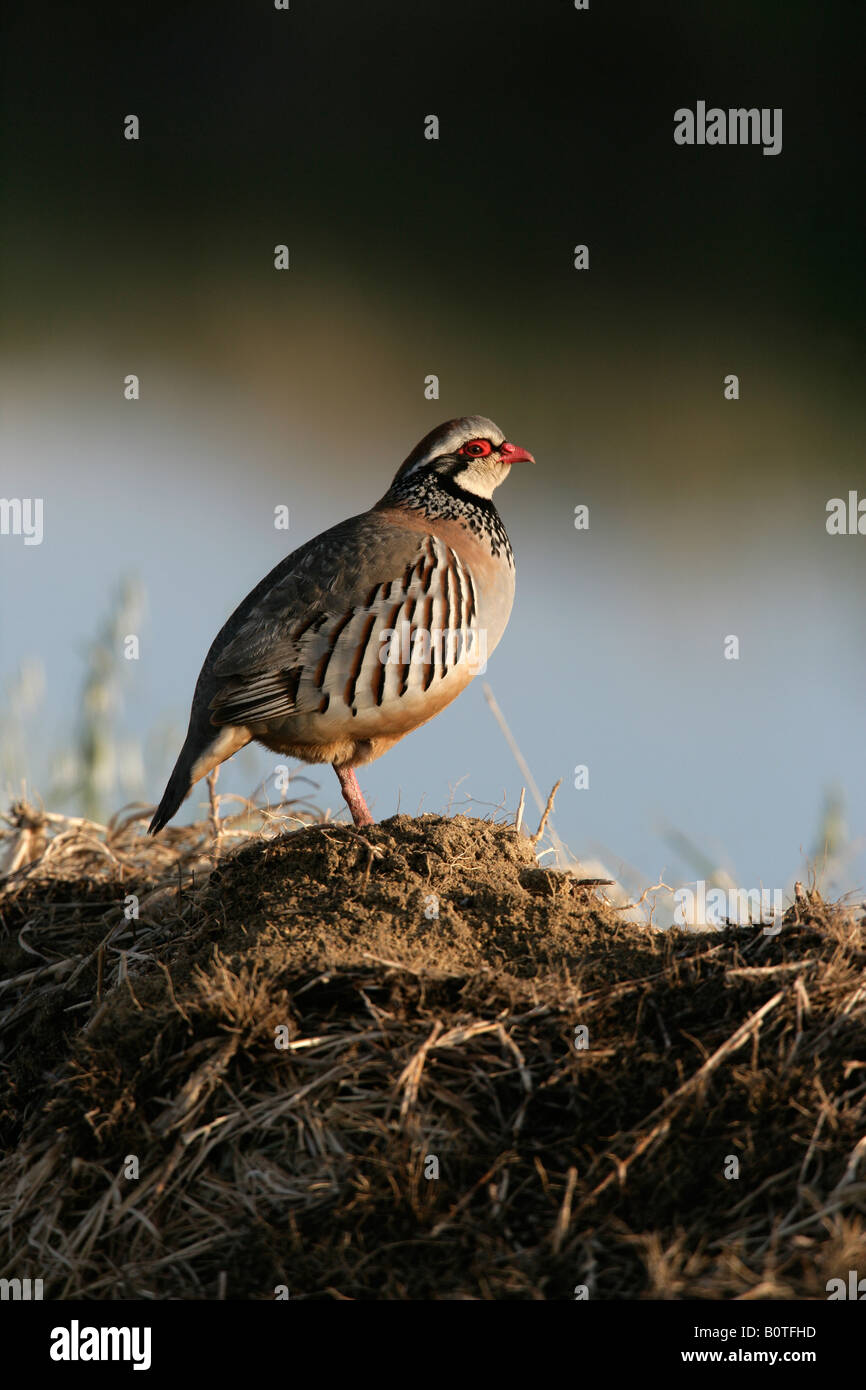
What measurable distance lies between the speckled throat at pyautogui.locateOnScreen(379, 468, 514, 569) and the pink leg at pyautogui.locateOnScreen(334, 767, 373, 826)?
4.61 feet

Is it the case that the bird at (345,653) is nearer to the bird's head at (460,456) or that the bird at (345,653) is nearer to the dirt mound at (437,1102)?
the bird's head at (460,456)

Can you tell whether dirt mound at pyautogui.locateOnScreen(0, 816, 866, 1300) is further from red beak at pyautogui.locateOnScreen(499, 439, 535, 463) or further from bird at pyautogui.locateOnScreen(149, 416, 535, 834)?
red beak at pyautogui.locateOnScreen(499, 439, 535, 463)

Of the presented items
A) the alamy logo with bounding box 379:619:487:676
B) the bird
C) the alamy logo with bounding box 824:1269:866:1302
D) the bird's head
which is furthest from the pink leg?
the alamy logo with bounding box 824:1269:866:1302

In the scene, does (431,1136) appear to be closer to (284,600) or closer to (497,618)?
(284,600)

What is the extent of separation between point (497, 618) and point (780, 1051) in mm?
3670

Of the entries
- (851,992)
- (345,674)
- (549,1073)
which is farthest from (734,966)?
(345,674)

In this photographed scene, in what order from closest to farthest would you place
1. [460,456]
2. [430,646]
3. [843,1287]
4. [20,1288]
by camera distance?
[843,1287], [20,1288], [430,646], [460,456]

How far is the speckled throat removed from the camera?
22.7ft

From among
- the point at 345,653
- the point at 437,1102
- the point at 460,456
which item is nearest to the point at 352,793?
the point at 345,653

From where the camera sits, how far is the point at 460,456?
712cm

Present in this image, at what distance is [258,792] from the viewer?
6391 mm

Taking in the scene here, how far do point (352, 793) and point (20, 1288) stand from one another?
3.27m

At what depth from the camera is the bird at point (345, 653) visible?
6.01 m

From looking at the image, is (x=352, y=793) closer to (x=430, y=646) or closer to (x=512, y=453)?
(x=430, y=646)
